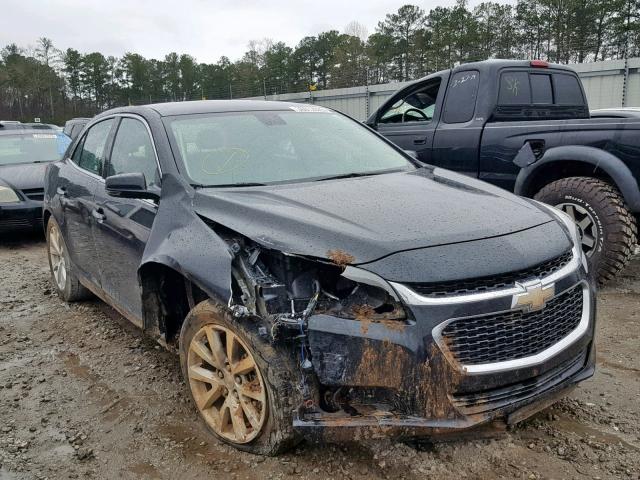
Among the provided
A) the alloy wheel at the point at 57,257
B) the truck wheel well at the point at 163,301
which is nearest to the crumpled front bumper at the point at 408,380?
the truck wheel well at the point at 163,301

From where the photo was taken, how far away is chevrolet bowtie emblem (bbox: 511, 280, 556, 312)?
2.32 metres

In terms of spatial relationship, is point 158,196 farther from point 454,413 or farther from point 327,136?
point 454,413

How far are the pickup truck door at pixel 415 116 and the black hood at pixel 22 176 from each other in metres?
4.78

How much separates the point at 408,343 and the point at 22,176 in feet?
24.7

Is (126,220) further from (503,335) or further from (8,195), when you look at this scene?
(8,195)

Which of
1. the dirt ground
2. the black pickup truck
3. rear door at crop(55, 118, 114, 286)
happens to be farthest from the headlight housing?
the black pickup truck

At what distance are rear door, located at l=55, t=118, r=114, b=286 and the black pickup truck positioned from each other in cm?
322

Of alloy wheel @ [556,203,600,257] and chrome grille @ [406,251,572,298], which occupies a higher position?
chrome grille @ [406,251,572,298]

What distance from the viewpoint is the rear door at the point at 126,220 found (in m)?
3.40

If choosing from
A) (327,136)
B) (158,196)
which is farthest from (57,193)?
(327,136)

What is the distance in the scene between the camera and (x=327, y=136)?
387cm

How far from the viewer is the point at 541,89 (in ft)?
19.7

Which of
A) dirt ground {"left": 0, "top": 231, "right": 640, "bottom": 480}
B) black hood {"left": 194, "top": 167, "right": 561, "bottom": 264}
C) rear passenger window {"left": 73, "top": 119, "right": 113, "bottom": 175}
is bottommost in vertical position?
dirt ground {"left": 0, "top": 231, "right": 640, "bottom": 480}

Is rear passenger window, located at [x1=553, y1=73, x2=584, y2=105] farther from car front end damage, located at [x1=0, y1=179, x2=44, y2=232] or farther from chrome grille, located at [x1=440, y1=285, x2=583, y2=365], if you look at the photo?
car front end damage, located at [x1=0, y1=179, x2=44, y2=232]
